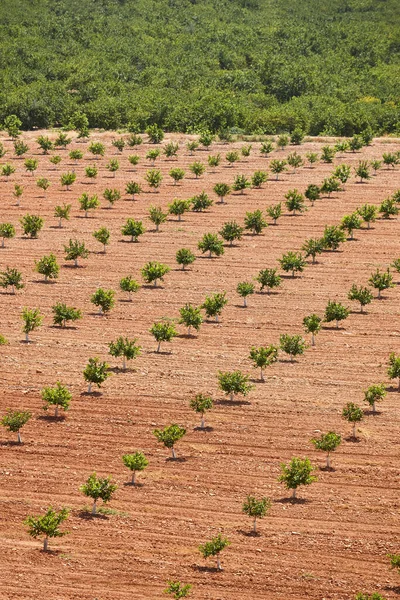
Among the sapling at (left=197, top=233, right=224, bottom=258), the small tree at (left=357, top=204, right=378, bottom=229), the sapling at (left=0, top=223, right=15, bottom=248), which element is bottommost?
the sapling at (left=0, top=223, right=15, bottom=248)

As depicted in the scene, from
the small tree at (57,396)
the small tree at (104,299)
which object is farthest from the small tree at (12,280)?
the small tree at (57,396)

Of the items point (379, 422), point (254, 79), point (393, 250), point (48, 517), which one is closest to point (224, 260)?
point (393, 250)

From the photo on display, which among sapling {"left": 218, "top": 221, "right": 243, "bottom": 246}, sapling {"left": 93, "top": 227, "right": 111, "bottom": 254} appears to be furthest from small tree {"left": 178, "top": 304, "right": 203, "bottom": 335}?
sapling {"left": 218, "top": 221, "right": 243, "bottom": 246}

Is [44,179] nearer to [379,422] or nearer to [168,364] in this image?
[168,364]

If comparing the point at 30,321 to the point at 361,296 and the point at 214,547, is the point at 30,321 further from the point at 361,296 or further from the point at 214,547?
the point at 214,547

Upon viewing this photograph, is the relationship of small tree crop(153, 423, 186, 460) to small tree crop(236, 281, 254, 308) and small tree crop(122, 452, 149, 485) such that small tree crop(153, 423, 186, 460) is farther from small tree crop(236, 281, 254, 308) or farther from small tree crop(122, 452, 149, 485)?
small tree crop(236, 281, 254, 308)

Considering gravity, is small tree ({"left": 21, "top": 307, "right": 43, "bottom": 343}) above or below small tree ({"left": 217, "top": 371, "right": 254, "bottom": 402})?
below

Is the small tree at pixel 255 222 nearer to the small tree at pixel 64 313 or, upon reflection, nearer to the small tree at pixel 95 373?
the small tree at pixel 64 313
